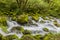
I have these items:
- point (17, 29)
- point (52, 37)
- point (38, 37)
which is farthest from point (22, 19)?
point (52, 37)

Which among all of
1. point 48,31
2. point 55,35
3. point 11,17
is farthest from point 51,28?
point 11,17

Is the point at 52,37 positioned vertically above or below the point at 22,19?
below

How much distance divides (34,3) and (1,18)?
91.3 inches

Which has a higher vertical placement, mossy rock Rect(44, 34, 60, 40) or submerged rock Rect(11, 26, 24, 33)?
submerged rock Rect(11, 26, 24, 33)

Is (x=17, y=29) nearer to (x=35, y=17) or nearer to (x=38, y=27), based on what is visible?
(x=38, y=27)

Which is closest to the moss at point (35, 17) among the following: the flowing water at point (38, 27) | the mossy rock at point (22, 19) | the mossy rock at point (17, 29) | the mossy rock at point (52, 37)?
the flowing water at point (38, 27)

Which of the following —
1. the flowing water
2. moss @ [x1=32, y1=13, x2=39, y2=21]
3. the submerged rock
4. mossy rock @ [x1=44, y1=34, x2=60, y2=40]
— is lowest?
mossy rock @ [x1=44, y1=34, x2=60, y2=40]

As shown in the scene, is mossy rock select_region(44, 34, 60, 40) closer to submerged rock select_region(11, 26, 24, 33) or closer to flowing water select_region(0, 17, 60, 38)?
flowing water select_region(0, 17, 60, 38)

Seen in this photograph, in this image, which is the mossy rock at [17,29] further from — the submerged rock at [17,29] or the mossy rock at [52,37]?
the mossy rock at [52,37]

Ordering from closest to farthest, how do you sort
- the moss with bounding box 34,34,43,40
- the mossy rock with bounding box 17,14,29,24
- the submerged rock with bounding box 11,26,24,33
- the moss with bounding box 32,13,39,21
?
the moss with bounding box 34,34,43,40, the submerged rock with bounding box 11,26,24,33, the mossy rock with bounding box 17,14,29,24, the moss with bounding box 32,13,39,21

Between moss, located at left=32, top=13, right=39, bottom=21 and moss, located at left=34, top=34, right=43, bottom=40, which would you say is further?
moss, located at left=32, top=13, right=39, bottom=21

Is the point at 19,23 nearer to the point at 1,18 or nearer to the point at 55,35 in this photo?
the point at 1,18

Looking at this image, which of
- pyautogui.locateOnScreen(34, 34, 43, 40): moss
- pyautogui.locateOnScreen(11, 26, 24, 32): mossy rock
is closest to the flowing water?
pyautogui.locateOnScreen(11, 26, 24, 32): mossy rock

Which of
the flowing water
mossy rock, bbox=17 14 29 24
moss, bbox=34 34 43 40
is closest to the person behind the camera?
moss, bbox=34 34 43 40
